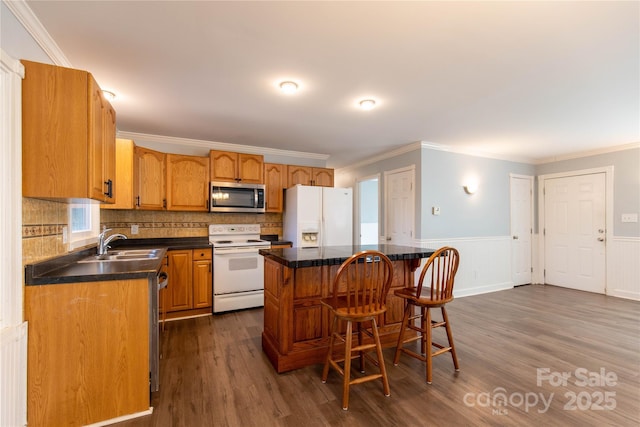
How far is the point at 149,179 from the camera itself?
3.77m

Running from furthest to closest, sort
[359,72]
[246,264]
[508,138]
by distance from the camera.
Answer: [508,138] < [246,264] < [359,72]

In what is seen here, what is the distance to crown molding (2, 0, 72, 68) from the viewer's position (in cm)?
156

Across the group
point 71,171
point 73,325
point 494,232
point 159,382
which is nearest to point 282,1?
point 71,171

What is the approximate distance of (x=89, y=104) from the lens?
1.75 meters

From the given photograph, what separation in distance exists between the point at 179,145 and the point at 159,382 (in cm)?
310

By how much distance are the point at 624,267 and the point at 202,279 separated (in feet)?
20.2

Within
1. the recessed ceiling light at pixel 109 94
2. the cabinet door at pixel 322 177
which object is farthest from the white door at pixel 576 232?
the recessed ceiling light at pixel 109 94

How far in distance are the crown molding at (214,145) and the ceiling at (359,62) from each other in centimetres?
16

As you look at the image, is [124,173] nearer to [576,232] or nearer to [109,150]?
[109,150]

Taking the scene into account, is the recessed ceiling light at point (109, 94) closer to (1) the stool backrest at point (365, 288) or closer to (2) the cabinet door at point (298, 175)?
(2) the cabinet door at point (298, 175)

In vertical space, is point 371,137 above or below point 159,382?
above

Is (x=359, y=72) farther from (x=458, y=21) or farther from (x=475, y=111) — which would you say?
(x=475, y=111)

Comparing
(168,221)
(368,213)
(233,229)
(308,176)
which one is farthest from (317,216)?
(368,213)

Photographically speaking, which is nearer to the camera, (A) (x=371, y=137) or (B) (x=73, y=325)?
(B) (x=73, y=325)
